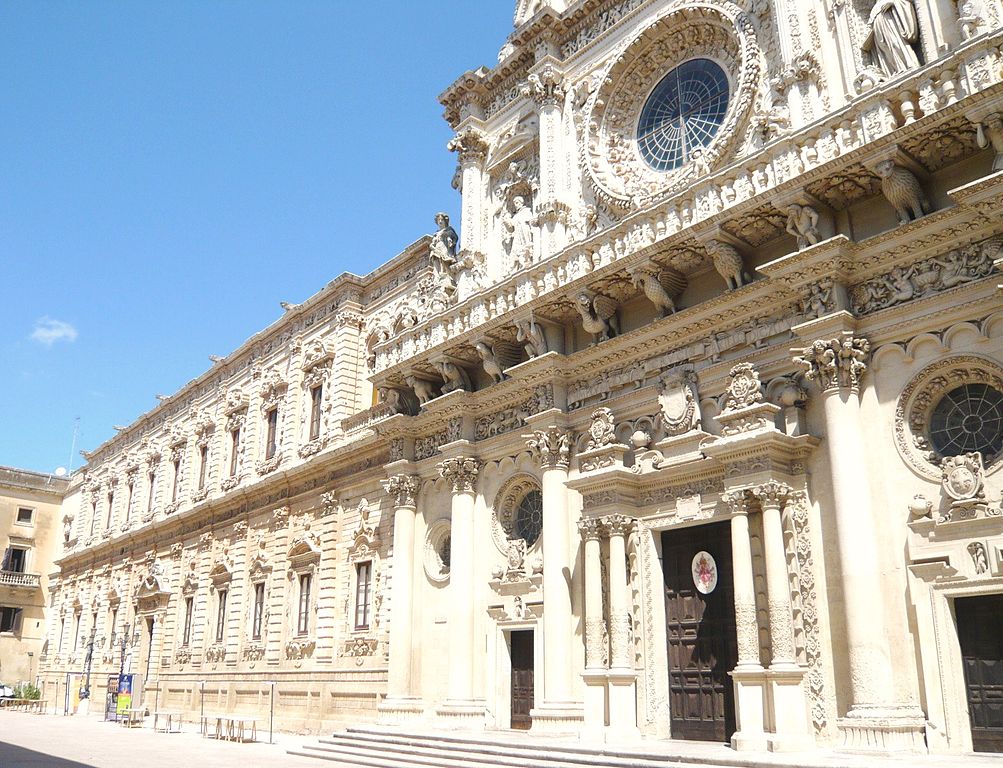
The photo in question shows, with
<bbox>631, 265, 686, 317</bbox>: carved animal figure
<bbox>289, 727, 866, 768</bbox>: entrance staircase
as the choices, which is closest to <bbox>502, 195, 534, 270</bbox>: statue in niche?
<bbox>631, 265, 686, 317</bbox>: carved animal figure

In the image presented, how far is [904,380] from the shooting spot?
12.7 m

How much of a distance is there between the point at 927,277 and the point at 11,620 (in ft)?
162

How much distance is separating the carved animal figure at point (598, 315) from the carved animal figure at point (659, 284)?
0.93 m

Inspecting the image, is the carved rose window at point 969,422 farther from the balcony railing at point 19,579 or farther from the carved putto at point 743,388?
the balcony railing at point 19,579

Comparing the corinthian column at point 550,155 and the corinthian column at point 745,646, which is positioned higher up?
the corinthian column at point 550,155

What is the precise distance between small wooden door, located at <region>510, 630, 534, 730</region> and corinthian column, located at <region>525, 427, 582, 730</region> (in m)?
1.30

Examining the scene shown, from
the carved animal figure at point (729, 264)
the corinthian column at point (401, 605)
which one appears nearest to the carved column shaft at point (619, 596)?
the carved animal figure at point (729, 264)

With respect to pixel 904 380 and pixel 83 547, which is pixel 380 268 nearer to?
pixel 904 380

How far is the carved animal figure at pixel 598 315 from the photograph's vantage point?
55.0 feet

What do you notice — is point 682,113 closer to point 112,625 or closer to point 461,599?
point 461,599

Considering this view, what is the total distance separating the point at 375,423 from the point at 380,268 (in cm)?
566

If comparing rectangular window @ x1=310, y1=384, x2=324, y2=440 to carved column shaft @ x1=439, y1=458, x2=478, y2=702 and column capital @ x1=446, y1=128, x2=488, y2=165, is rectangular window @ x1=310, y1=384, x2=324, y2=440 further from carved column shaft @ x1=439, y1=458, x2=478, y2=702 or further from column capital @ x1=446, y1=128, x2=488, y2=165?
column capital @ x1=446, y1=128, x2=488, y2=165

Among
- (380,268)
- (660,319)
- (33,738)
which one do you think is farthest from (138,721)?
(660,319)

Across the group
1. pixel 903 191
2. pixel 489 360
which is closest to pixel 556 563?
pixel 489 360
